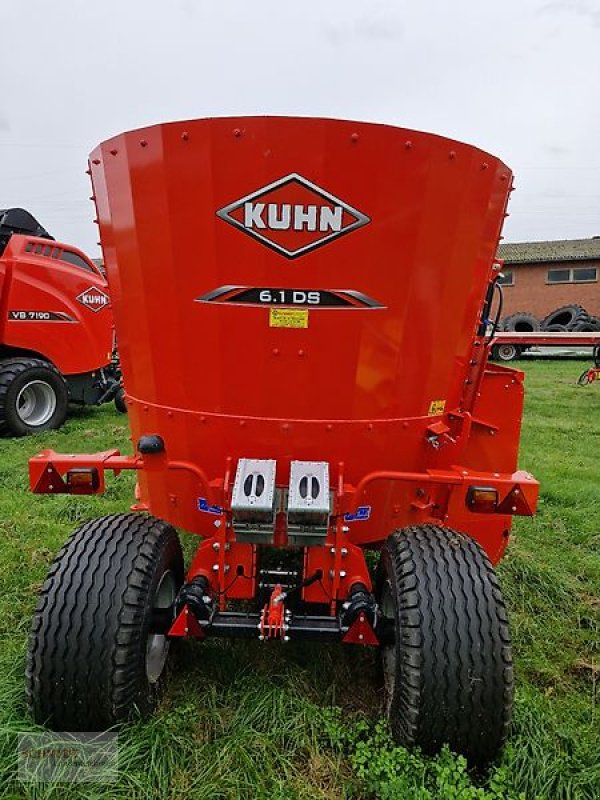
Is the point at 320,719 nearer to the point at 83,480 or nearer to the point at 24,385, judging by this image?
the point at 83,480

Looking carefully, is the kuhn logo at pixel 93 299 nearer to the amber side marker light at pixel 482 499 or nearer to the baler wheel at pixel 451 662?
the amber side marker light at pixel 482 499

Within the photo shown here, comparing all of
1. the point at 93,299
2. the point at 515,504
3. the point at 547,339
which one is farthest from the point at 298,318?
the point at 547,339

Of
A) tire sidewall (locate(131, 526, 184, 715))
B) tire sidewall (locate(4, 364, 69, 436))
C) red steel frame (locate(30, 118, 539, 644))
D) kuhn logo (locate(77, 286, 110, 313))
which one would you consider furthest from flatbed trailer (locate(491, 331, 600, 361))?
tire sidewall (locate(131, 526, 184, 715))

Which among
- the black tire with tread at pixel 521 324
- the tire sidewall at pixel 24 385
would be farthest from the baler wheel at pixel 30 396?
the black tire with tread at pixel 521 324

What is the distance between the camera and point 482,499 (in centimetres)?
240

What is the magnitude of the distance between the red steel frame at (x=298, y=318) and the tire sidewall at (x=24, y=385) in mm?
5097

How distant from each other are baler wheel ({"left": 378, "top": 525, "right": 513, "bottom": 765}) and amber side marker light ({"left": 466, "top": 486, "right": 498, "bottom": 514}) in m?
0.34

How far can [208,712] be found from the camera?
2.32 m

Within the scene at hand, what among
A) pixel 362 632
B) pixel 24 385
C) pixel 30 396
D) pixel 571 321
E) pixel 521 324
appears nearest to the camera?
pixel 362 632

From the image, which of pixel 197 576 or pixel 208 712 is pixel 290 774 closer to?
pixel 208 712

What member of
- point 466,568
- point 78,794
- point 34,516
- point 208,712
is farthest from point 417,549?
point 34,516

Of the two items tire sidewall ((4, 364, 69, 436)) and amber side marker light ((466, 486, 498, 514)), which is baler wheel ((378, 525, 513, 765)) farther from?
tire sidewall ((4, 364, 69, 436))

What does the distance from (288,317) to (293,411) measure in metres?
0.38

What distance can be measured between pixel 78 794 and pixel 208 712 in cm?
54
